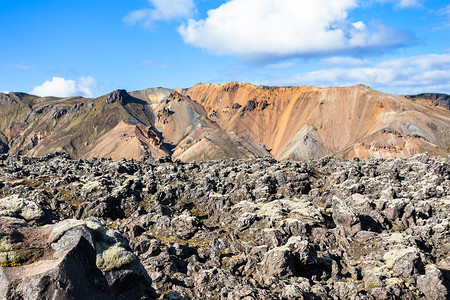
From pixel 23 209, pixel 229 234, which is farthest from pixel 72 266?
pixel 229 234

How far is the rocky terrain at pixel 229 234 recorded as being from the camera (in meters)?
32.5

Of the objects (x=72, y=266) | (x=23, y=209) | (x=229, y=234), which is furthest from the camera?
(x=229, y=234)

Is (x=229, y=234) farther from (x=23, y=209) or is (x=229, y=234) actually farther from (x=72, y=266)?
(x=72, y=266)

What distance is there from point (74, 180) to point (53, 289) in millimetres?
132865

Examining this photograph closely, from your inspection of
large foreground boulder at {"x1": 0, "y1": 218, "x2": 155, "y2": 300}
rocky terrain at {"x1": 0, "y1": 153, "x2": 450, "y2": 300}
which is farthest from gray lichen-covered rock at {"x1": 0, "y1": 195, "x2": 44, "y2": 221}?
large foreground boulder at {"x1": 0, "y1": 218, "x2": 155, "y2": 300}

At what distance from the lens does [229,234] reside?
9894cm

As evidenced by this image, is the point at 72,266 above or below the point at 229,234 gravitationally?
above

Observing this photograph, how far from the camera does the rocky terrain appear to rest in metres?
32.5

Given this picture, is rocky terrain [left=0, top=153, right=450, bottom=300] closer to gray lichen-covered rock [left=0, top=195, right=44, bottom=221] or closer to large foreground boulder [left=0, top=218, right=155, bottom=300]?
large foreground boulder [left=0, top=218, right=155, bottom=300]

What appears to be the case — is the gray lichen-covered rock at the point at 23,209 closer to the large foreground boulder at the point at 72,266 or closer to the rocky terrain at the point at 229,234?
the rocky terrain at the point at 229,234

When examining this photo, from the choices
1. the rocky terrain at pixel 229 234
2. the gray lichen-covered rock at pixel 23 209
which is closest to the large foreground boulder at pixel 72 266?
the rocky terrain at pixel 229 234

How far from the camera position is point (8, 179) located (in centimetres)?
14688

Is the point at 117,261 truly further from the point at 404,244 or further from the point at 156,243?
the point at 404,244

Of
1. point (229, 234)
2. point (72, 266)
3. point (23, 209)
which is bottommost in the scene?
point (229, 234)
